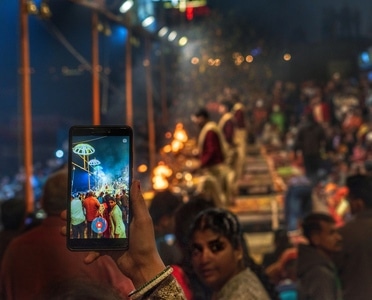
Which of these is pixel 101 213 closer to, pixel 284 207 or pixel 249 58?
pixel 249 58

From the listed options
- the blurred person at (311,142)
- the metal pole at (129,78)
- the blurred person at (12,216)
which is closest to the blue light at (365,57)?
the blurred person at (311,142)

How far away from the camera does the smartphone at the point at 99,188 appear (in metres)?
1.93

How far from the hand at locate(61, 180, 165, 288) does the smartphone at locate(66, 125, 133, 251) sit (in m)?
0.02

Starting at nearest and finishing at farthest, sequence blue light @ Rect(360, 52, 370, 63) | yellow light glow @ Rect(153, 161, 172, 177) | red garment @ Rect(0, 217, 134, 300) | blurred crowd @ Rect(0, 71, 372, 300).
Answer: red garment @ Rect(0, 217, 134, 300) → blurred crowd @ Rect(0, 71, 372, 300) → yellow light glow @ Rect(153, 161, 172, 177) → blue light @ Rect(360, 52, 370, 63)

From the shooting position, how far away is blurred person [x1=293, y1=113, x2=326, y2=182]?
11750 millimetres

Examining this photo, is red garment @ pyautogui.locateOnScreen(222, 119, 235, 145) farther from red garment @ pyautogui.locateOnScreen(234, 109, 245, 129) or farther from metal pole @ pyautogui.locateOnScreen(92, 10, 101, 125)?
metal pole @ pyautogui.locateOnScreen(92, 10, 101, 125)

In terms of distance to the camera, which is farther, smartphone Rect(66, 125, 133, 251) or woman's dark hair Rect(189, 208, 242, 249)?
woman's dark hair Rect(189, 208, 242, 249)

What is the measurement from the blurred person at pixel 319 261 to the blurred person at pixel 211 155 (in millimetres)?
3900

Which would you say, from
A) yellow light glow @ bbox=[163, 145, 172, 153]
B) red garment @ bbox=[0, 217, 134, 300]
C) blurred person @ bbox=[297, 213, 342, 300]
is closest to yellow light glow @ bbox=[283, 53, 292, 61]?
yellow light glow @ bbox=[163, 145, 172, 153]

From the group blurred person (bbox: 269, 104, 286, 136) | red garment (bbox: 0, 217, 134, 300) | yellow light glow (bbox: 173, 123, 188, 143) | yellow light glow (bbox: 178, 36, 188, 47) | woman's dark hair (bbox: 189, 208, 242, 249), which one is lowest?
red garment (bbox: 0, 217, 134, 300)

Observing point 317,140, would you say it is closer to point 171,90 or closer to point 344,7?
point 171,90

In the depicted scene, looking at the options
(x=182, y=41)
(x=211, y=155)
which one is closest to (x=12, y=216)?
(x=182, y=41)

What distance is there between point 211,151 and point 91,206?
7.45 meters

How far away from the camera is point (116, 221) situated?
1.94 meters
